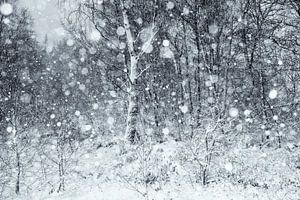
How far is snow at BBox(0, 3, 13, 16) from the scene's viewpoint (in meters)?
17.4

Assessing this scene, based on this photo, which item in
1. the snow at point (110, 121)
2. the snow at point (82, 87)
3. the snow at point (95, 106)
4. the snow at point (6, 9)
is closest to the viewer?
the snow at point (110, 121)

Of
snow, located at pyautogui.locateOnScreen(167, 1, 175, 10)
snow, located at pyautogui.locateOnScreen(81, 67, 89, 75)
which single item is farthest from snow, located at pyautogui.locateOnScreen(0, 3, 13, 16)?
snow, located at pyautogui.locateOnScreen(167, 1, 175, 10)

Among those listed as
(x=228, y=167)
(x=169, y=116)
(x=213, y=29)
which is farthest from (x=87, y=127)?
(x=228, y=167)

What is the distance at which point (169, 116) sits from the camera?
15.6 metres

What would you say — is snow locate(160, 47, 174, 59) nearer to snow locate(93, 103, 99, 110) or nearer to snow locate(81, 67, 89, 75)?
snow locate(93, 103, 99, 110)

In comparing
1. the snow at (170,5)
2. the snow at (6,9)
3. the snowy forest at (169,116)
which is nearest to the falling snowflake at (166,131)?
the snowy forest at (169,116)

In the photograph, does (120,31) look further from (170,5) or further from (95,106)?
(95,106)

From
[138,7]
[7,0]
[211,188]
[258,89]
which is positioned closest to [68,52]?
[7,0]

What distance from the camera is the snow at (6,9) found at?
17.4m

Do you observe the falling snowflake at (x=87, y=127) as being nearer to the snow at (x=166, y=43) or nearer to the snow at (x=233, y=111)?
the snow at (x=166, y=43)

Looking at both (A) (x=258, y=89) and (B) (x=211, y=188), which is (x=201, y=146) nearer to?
(B) (x=211, y=188)

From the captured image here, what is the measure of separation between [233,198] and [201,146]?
1.58 meters

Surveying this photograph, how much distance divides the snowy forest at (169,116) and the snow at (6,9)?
0.06 metres

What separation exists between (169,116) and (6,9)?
1261 cm
